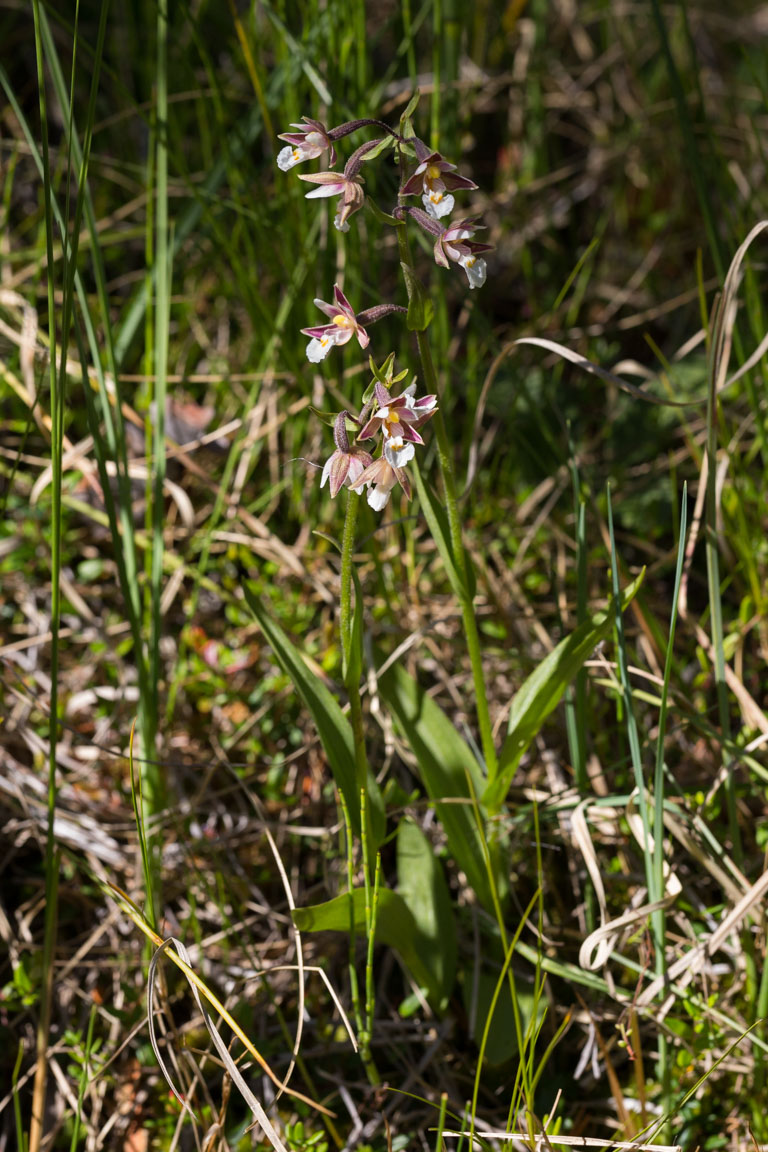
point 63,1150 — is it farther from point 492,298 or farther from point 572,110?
point 572,110

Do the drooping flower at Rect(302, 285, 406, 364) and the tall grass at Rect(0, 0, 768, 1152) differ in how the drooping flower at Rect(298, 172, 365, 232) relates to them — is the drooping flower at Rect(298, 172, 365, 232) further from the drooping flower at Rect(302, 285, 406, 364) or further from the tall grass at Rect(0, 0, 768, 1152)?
the tall grass at Rect(0, 0, 768, 1152)

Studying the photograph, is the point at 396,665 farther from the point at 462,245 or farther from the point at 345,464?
the point at 462,245

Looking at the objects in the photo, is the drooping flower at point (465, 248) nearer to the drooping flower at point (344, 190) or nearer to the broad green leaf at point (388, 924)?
the drooping flower at point (344, 190)

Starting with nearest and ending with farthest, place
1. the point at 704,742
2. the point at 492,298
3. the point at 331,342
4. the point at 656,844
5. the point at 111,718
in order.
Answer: the point at 331,342 < the point at 656,844 < the point at 704,742 < the point at 111,718 < the point at 492,298

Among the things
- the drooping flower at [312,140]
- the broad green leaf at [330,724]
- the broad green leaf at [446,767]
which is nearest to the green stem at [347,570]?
the broad green leaf at [330,724]

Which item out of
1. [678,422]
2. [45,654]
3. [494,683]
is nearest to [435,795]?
[494,683]

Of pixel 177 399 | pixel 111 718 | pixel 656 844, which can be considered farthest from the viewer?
pixel 177 399

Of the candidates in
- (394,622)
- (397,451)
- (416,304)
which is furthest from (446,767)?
(416,304)
